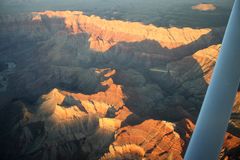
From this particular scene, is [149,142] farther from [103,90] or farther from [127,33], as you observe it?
[127,33]

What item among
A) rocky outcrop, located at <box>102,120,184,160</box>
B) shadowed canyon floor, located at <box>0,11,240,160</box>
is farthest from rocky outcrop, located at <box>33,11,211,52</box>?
rocky outcrop, located at <box>102,120,184,160</box>

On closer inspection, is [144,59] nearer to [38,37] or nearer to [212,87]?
[38,37]

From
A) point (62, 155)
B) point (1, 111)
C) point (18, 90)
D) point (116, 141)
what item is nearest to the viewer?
point (116, 141)

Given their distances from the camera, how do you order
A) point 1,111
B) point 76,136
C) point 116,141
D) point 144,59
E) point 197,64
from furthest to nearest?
point 144,59 < point 197,64 < point 1,111 < point 76,136 < point 116,141

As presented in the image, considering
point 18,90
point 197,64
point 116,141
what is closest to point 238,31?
point 116,141

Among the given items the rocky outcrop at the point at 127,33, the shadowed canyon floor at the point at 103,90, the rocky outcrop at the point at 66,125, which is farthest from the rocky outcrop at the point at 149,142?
the rocky outcrop at the point at 127,33

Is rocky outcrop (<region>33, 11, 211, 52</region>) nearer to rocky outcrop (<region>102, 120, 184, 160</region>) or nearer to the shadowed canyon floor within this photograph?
the shadowed canyon floor

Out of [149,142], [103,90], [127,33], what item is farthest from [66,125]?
[127,33]

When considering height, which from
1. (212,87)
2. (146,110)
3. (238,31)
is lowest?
(146,110)

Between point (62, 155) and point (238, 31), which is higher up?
point (238, 31)
